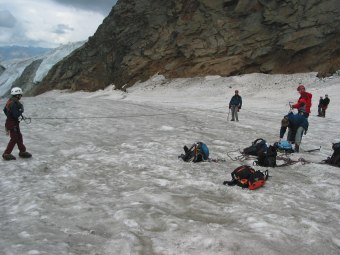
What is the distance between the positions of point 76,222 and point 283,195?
14.2ft

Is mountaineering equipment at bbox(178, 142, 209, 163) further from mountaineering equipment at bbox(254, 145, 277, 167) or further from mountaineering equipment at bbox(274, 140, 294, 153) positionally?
mountaineering equipment at bbox(274, 140, 294, 153)

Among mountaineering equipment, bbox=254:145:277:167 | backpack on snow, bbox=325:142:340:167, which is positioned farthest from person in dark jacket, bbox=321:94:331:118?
mountaineering equipment, bbox=254:145:277:167

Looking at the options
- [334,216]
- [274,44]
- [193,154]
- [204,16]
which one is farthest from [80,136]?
[204,16]

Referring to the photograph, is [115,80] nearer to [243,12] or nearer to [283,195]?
[243,12]

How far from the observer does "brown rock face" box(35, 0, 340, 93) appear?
4256 centimetres

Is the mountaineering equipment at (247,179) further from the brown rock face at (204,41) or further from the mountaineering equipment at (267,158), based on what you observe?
the brown rock face at (204,41)

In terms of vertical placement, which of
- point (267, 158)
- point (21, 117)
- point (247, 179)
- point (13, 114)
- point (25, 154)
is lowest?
point (25, 154)

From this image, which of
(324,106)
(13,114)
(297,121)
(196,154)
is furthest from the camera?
(324,106)

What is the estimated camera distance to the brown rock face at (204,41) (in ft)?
140

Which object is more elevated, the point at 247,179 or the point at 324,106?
the point at 324,106

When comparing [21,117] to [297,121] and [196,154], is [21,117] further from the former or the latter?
[297,121]

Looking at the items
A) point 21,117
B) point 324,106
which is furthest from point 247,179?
point 324,106

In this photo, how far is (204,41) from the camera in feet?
159

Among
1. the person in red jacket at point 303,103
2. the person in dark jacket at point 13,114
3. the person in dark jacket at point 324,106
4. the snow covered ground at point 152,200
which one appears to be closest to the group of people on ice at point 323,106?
the person in dark jacket at point 324,106
